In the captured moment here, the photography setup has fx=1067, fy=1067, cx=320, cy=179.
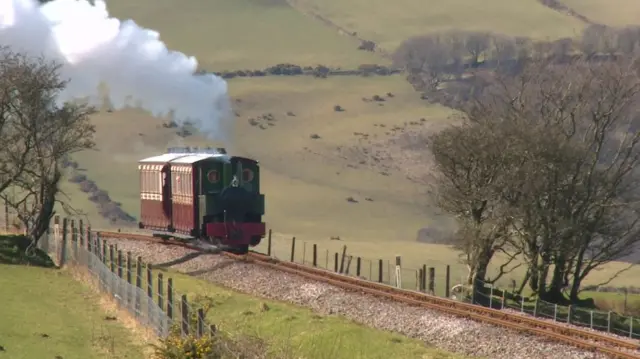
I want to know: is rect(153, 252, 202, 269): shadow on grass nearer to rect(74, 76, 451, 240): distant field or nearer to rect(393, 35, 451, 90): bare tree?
rect(74, 76, 451, 240): distant field

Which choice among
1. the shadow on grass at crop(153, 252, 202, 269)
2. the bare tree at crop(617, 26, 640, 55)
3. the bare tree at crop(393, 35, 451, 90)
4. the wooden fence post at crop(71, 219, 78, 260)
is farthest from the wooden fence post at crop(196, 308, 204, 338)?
the bare tree at crop(617, 26, 640, 55)

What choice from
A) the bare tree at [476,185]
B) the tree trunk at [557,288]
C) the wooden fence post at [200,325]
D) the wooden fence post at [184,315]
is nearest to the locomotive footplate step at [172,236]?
the bare tree at [476,185]

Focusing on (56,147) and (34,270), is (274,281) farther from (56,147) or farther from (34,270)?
(56,147)

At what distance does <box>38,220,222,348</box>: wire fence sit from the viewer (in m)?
21.7

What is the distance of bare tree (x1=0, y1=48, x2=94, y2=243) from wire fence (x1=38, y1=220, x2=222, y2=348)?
1675 mm

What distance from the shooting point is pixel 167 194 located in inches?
1880

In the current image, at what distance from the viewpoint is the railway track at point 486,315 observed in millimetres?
26031

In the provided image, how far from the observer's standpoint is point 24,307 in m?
30.5

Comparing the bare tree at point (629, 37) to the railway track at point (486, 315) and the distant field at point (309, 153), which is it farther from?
the railway track at point (486, 315)

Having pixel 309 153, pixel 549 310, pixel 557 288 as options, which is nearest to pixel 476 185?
pixel 549 310

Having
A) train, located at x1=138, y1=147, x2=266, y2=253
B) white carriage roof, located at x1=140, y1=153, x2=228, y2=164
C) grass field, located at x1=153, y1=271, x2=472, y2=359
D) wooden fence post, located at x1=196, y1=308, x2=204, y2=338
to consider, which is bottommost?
grass field, located at x1=153, y1=271, x2=472, y2=359

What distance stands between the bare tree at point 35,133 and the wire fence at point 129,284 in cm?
167

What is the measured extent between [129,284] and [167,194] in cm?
1966

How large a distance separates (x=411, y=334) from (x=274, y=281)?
351 inches
